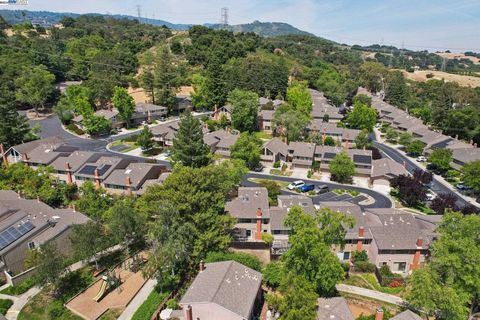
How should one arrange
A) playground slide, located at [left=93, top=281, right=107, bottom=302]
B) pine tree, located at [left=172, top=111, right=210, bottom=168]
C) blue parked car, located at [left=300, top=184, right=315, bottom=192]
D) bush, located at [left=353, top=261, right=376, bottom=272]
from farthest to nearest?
blue parked car, located at [left=300, top=184, right=315, bottom=192] → pine tree, located at [left=172, top=111, right=210, bottom=168] → bush, located at [left=353, top=261, right=376, bottom=272] → playground slide, located at [left=93, top=281, right=107, bottom=302]

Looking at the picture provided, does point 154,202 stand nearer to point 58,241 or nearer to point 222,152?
point 58,241

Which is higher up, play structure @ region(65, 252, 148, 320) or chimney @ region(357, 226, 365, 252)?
chimney @ region(357, 226, 365, 252)

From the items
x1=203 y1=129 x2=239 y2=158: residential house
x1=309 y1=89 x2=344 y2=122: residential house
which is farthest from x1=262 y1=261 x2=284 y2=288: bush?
x1=309 y1=89 x2=344 y2=122: residential house

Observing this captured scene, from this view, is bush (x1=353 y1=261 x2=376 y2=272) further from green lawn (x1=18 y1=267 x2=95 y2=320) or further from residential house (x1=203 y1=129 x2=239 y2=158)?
residential house (x1=203 y1=129 x2=239 y2=158)

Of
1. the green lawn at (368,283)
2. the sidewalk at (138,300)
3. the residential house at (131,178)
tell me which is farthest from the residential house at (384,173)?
the sidewalk at (138,300)

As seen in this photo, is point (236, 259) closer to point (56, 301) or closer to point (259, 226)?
point (259, 226)

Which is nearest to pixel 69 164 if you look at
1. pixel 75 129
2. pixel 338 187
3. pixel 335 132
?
pixel 75 129
